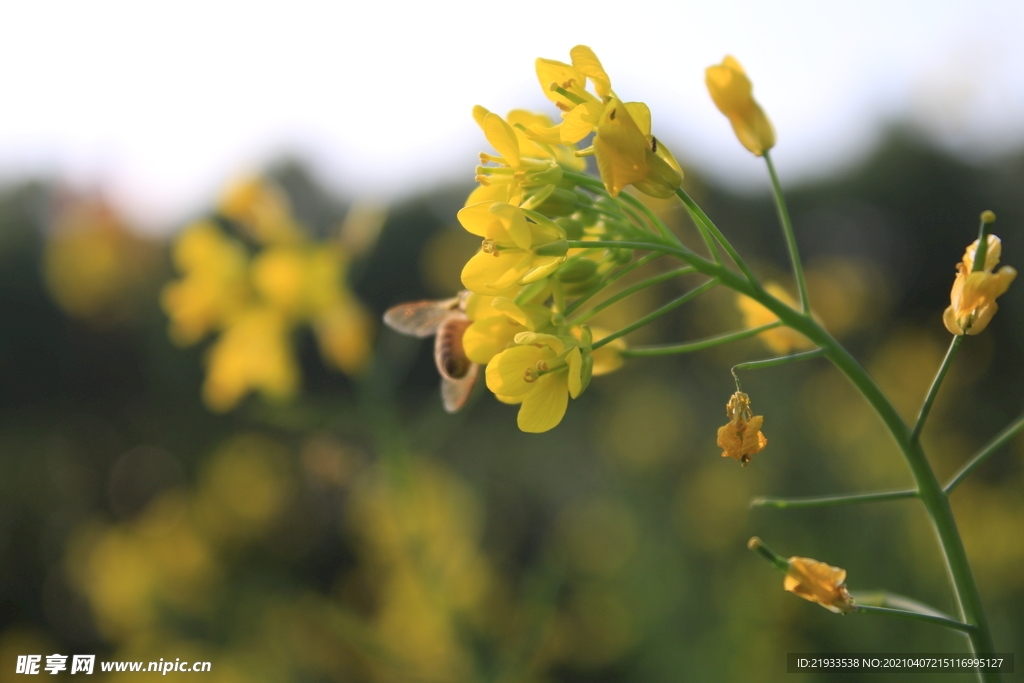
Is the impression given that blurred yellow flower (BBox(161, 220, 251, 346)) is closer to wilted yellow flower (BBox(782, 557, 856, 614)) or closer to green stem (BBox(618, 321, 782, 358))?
green stem (BBox(618, 321, 782, 358))

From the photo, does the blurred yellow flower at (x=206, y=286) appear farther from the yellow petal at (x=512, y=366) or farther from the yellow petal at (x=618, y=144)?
the yellow petal at (x=618, y=144)

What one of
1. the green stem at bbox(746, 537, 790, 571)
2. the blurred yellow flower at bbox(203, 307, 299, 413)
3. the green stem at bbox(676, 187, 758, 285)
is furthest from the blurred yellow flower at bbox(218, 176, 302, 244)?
the green stem at bbox(746, 537, 790, 571)

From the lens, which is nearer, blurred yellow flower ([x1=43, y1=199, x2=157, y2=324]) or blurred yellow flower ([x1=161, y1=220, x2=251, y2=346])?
blurred yellow flower ([x1=161, y1=220, x2=251, y2=346])

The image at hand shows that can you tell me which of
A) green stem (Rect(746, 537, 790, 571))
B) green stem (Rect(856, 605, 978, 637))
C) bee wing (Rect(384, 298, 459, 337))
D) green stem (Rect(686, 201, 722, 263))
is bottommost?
green stem (Rect(856, 605, 978, 637))

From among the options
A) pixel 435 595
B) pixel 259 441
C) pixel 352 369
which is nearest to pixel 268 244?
pixel 352 369

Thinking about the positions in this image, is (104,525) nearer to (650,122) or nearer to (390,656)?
(390,656)

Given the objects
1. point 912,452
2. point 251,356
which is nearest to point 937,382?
point 912,452

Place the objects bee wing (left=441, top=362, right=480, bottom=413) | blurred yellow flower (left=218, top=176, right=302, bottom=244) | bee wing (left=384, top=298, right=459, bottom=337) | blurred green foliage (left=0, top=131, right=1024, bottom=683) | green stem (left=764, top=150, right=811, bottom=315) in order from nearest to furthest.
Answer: green stem (left=764, top=150, right=811, bottom=315) → bee wing (left=441, top=362, right=480, bottom=413) → bee wing (left=384, top=298, right=459, bottom=337) → blurred yellow flower (left=218, top=176, right=302, bottom=244) → blurred green foliage (left=0, top=131, right=1024, bottom=683)

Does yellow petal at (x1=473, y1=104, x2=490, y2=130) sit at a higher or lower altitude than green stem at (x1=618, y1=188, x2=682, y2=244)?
higher
